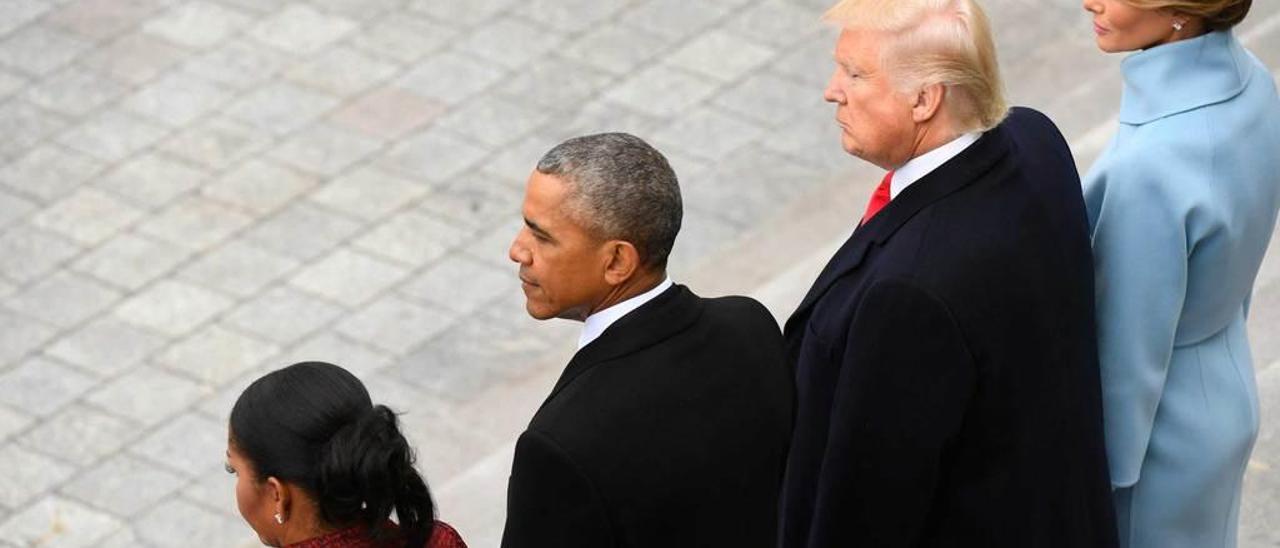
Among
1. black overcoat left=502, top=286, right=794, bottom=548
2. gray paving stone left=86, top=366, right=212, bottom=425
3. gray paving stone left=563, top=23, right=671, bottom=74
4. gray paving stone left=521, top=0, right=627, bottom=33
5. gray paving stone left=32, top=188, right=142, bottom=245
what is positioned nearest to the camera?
black overcoat left=502, top=286, right=794, bottom=548

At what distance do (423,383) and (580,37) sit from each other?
83.4 inches

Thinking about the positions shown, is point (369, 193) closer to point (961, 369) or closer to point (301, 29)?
point (301, 29)

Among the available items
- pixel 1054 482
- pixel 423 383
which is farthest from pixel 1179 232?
pixel 423 383

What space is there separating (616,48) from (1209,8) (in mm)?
4941

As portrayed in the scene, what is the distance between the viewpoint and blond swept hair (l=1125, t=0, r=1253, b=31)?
3.06m

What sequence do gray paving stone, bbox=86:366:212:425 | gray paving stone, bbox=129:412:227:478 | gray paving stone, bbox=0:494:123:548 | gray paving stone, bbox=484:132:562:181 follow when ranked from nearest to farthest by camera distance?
gray paving stone, bbox=0:494:123:548, gray paving stone, bbox=129:412:227:478, gray paving stone, bbox=86:366:212:425, gray paving stone, bbox=484:132:562:181

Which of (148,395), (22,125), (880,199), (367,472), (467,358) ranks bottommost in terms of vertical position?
(467,358)

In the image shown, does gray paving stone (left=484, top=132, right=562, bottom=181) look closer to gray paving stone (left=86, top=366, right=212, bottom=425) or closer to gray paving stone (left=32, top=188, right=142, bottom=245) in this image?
gray paving stone (left=32, top=188, right=142, bottom=245)

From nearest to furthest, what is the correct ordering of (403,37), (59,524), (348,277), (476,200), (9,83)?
(59,524) < (348,277) < (476,200) < (9,83) < (403,37)

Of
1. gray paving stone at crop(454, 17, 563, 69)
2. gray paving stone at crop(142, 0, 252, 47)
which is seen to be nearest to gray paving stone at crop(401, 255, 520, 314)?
gray paving stone at crop(454, 17, 563, 69)

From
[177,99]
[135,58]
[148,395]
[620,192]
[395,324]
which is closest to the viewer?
[620,192]

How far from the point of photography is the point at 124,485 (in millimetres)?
5938

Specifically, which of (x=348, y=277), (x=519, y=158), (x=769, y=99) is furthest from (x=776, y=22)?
(x=348, y=277)

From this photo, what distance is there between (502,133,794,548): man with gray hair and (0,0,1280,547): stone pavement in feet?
8.20
